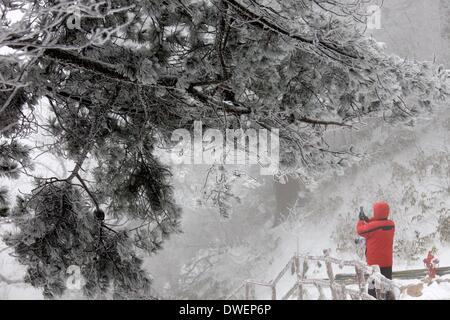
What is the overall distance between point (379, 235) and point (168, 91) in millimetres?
4465

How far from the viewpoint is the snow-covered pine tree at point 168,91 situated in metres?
3.46

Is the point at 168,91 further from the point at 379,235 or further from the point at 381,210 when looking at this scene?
the point at 379,235

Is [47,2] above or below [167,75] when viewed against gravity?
above

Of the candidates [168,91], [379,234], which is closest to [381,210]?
[379,234]

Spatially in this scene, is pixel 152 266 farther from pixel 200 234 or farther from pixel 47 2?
pixel 47 2

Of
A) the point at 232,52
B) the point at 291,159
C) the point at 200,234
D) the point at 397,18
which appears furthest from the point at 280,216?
the point at 232,52

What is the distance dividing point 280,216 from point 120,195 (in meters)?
14.0

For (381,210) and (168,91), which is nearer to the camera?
(168,91)

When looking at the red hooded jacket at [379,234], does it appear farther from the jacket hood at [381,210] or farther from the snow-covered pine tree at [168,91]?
the snow-covered pine tree at [168,91]

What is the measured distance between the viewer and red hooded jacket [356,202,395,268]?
22.9ft

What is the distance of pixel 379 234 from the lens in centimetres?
699

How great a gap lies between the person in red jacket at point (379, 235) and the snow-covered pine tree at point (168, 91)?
262 cm

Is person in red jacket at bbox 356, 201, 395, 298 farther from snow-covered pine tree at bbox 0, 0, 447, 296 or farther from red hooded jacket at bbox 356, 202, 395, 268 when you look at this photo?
snow-covered pine tree at bbox 0, 0, 447, 296
